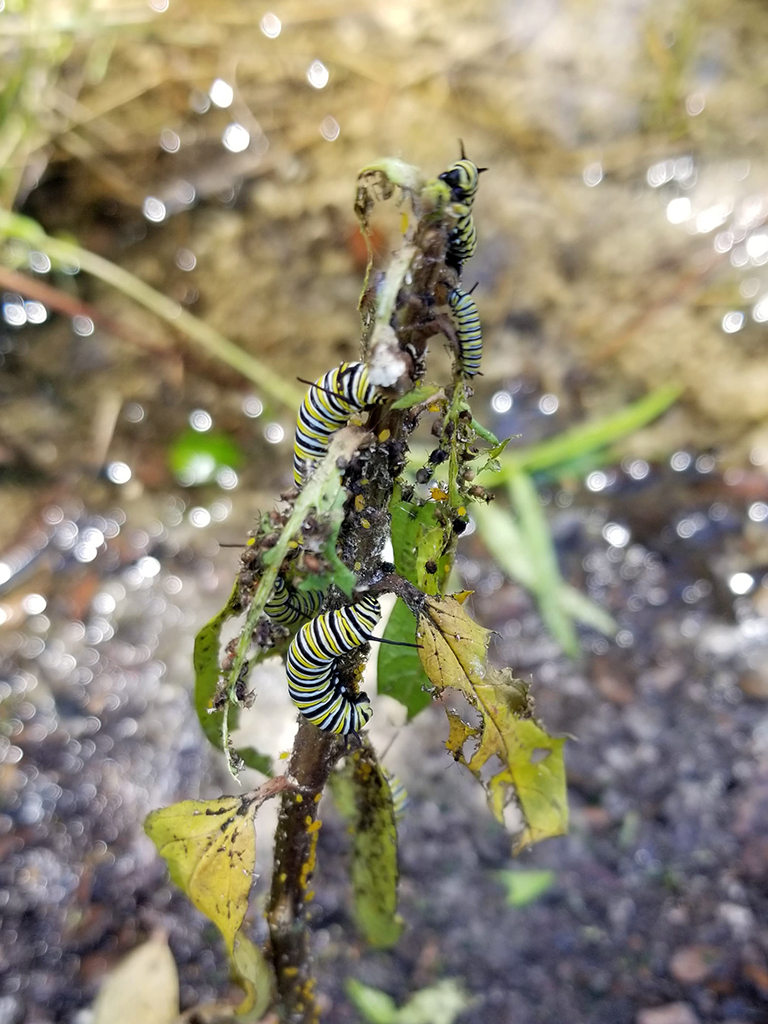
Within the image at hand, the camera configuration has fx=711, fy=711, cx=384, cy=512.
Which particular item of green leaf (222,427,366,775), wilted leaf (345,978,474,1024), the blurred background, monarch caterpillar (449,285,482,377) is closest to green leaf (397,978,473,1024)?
wilted leaf (345,978,474,1024)

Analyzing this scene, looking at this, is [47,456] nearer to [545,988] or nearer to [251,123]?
[251,123]

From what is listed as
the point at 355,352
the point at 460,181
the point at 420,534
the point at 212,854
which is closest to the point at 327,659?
the point at 420,534

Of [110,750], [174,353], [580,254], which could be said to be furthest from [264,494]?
[580,254]

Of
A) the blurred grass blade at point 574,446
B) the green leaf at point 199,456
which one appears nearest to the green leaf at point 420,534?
the blurred grass blade at point 574,446

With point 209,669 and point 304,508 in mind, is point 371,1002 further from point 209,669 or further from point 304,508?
point 304,508

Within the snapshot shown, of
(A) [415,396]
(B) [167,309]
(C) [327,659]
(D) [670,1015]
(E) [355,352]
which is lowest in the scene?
(D) [670,1015]
